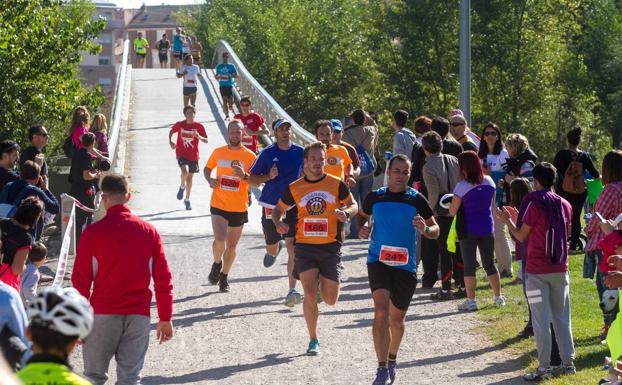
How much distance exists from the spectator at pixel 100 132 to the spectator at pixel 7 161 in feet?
14.3

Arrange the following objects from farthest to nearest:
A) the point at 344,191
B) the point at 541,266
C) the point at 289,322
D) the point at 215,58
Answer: the point at 215,58, the point at 289,322, the point at 344,191, the point at 541,266

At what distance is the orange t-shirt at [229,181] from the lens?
14.2 meters

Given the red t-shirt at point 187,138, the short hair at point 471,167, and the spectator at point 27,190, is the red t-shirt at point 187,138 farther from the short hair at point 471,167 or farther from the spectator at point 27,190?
the short hair at point 471,167

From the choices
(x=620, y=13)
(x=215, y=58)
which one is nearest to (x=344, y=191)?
(x=215, y=58)

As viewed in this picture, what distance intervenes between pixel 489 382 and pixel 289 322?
3186 millimetres

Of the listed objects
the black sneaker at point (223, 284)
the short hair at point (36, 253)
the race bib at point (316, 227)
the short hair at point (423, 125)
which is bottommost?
the black sneaker at point (223, 284)

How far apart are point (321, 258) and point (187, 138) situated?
9.91m

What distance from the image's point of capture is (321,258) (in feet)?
36.6

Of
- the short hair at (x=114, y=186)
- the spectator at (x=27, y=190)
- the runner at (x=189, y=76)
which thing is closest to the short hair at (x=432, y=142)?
the spectator at (x=27, y=190)

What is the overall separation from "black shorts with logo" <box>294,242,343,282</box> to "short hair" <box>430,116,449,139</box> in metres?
3.56

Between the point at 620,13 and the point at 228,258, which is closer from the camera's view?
the point at 228,258

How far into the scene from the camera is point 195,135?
67.5 feet

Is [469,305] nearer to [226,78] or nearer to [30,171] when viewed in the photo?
[30,171]

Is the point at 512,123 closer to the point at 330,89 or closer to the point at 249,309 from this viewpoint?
the point at 330,89
